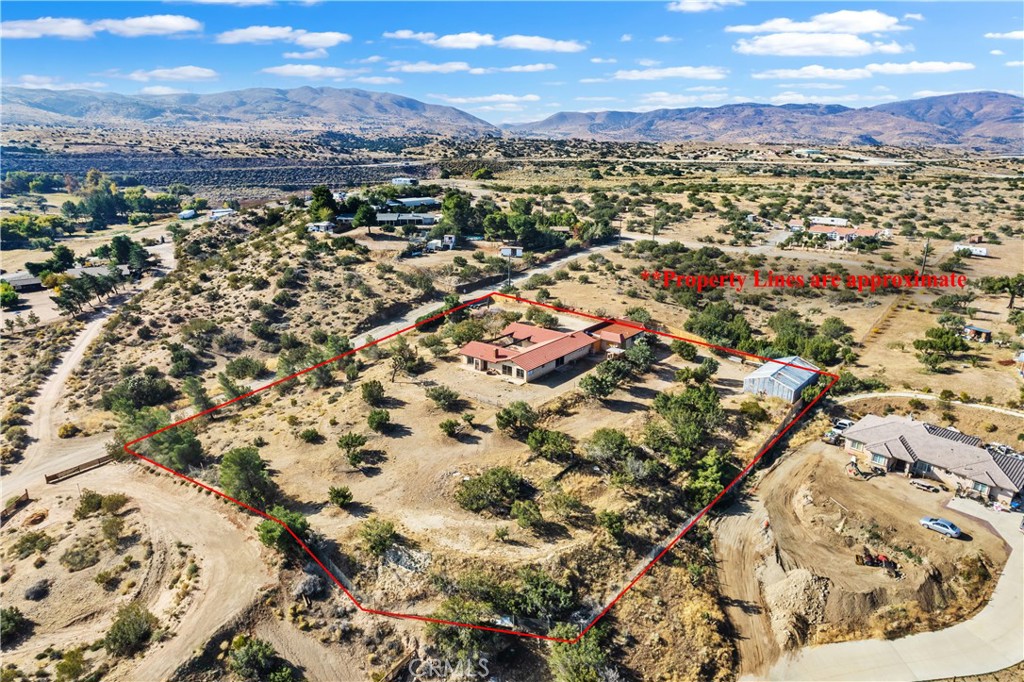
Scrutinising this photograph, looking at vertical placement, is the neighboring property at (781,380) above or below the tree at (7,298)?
below

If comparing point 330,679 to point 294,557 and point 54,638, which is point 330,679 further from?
point 54,638

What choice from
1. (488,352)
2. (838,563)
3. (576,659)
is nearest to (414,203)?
(488,352)

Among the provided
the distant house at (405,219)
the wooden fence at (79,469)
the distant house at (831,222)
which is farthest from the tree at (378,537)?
the distant house at (831,222)

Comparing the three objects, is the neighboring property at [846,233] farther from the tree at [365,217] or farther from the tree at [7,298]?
the tree at [7,298]

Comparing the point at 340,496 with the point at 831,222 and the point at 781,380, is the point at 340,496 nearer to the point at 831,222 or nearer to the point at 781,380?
the point at 781,380

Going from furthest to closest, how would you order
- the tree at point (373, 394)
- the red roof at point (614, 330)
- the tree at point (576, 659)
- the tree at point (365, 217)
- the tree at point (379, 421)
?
the tree at point (365, 217) → the red roof at point (614, 330) → the tree at point (373, 394) → the tree at point (379, 421) → the tree at point (576, 659)

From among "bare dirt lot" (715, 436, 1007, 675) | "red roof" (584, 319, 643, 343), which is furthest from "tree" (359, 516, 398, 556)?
"red roof" (584, 319, 643, 343)
